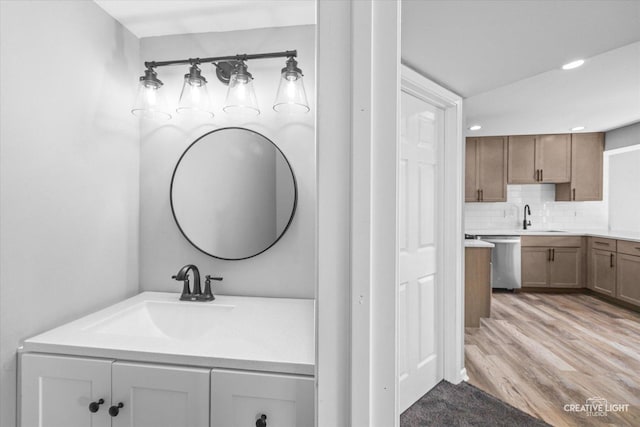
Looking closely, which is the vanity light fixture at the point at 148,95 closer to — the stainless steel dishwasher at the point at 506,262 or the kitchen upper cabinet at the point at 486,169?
the stainless steel dishwasher at the point at 506,262

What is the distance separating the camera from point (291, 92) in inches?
59.4

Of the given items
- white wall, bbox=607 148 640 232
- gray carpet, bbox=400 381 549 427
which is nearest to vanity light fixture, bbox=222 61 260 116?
gray carpet, bbox=400 381 549 427

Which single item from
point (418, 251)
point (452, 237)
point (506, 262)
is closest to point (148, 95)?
point (418, 251)

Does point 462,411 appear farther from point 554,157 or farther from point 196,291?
point 554,157

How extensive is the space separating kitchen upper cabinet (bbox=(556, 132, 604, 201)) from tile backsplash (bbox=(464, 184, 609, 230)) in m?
0.32

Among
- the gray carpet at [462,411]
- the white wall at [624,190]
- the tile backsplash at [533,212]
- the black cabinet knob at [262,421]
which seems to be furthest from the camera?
the tile backsplash at [533,212]

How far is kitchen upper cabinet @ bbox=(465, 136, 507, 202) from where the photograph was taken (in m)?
4.86

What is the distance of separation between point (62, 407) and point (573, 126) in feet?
18.6

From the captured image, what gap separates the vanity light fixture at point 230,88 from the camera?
151cm

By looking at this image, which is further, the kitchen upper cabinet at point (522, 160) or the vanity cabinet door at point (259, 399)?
the kitchen upper cabinet at point (522, 160)

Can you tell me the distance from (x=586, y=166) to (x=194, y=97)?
217 inches

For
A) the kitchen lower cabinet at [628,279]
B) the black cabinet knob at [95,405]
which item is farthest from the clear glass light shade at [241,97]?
the kitchen lower cabinet at [628,279]

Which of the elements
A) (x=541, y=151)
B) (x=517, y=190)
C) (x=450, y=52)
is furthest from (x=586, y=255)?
(x=450, y=52)

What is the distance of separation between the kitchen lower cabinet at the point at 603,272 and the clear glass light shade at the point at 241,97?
4.71 meters
